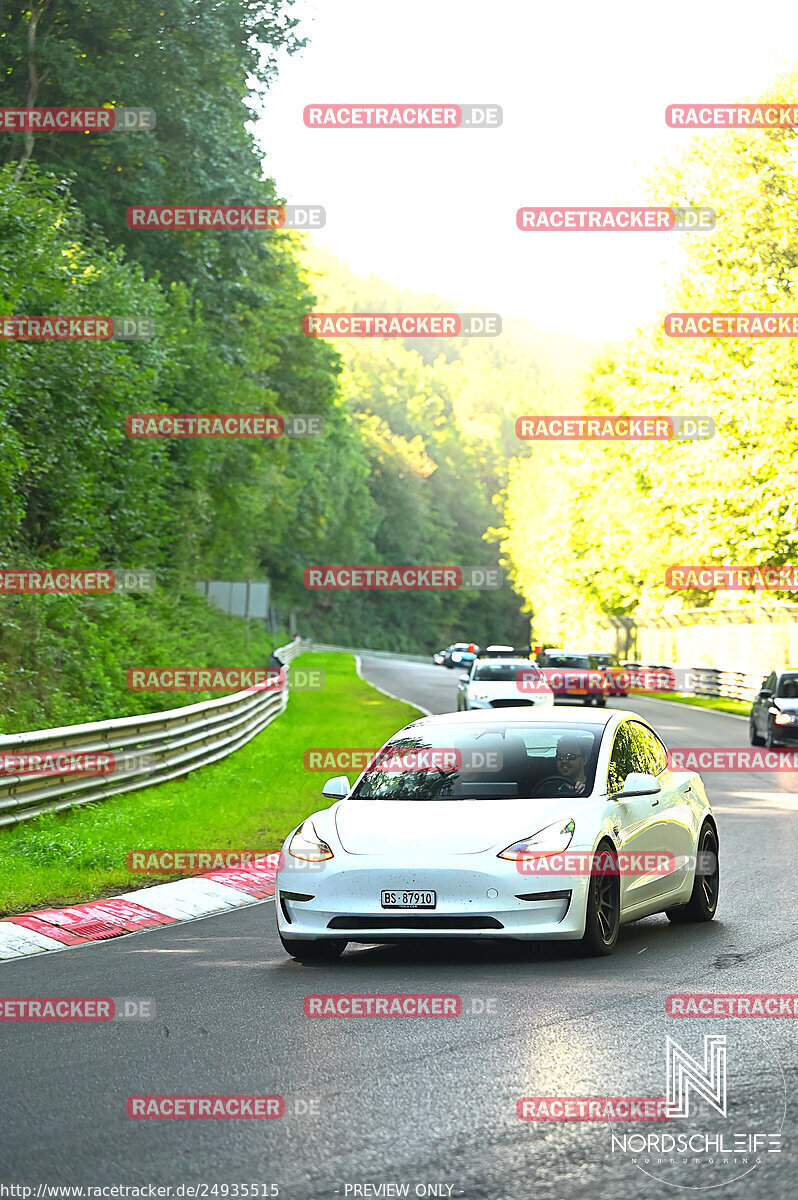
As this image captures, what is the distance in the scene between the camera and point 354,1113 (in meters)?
5.91

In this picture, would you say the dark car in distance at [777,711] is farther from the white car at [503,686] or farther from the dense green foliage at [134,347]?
the dense green foliage at [134,347]

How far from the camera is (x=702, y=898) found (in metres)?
11.1

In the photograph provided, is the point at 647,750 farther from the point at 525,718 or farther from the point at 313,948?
the point at 313,948

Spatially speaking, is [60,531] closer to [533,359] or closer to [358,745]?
[358,745]

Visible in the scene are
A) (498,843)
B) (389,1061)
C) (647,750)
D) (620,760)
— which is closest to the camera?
(389,1061)

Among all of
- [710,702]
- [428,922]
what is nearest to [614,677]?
[710,702]

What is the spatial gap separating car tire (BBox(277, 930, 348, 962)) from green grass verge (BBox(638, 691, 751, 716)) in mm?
35547

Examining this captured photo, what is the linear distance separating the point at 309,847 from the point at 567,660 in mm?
43283

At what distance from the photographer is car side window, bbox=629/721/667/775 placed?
36.4ft

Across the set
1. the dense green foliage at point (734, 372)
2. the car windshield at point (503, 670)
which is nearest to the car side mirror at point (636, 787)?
the car windshield at point (503, 670)

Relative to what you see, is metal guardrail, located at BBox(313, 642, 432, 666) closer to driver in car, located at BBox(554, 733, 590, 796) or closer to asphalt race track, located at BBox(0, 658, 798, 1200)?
driver in car, located at BBox(554, 733, 590, 796)

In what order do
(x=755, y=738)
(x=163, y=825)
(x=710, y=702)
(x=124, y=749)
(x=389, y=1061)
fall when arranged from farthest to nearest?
(x=710, y=702), (x=755, y=738), (x=124, y=749), (x=163, y=825), (x=389, y=1061)

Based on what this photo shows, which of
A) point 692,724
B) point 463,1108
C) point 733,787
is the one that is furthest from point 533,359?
point 463,1108

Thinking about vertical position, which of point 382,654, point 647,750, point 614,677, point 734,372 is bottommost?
point 382,654
